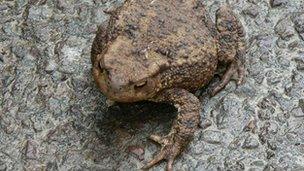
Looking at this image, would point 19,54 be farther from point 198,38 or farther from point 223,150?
point 223,150

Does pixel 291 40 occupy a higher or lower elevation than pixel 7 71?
higher

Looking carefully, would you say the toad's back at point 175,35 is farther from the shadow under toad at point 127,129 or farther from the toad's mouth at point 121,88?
the shadow under toad at point 127,129

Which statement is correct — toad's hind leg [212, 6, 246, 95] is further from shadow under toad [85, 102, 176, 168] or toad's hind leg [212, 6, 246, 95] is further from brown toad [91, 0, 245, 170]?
shadow under toad [85, 102, 176, 168]

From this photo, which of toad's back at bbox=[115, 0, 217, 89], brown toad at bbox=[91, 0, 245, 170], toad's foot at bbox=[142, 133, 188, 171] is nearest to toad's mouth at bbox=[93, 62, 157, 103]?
brown toad at bbox=[91, 0, 245, 170]

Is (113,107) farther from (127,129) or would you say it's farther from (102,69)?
(102,69)

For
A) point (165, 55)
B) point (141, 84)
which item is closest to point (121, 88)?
point (141, 84)

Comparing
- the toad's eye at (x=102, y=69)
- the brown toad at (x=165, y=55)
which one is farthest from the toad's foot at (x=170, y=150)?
the toad's eye at (x=102, y=69)

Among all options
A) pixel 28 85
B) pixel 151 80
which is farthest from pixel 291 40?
pixel 28 85
